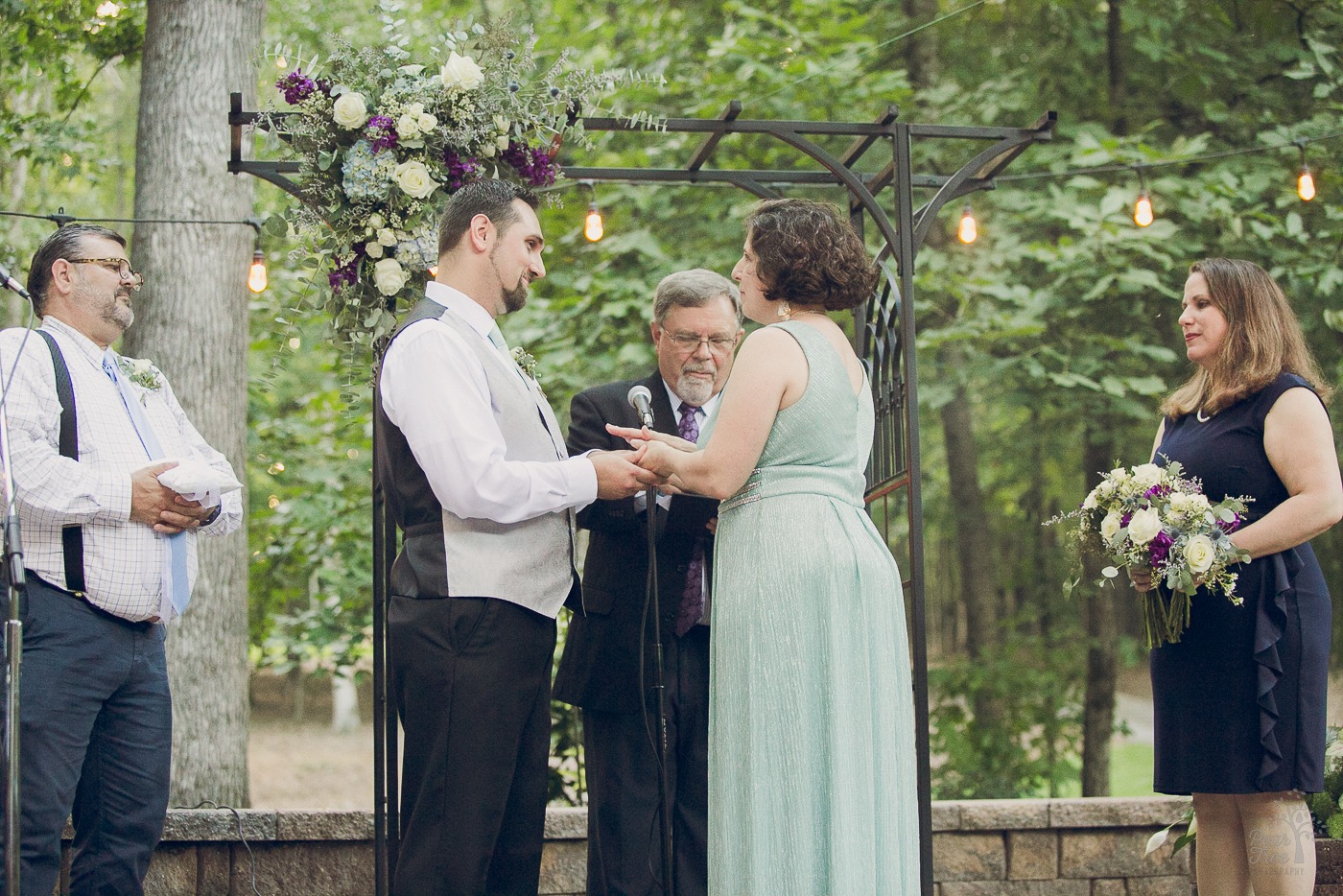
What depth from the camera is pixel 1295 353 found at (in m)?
3.65

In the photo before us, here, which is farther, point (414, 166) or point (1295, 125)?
point (1295, 125)

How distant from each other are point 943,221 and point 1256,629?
5844mm

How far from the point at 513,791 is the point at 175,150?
3435 mm

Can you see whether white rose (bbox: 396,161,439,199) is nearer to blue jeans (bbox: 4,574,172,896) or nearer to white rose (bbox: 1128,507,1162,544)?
blue jeans (bbox: 4,574,172,896)

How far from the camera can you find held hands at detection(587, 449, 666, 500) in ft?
10.1

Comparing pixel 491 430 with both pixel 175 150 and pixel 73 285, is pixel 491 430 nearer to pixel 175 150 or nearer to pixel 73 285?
pixel 73 285

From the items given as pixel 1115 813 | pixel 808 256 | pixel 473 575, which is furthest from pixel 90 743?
pixel 1115 813

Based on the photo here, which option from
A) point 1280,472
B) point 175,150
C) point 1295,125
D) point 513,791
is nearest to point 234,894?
point 513,791

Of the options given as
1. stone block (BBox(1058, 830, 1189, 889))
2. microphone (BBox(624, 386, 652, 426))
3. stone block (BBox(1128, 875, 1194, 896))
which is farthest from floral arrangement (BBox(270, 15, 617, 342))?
stone block (BBox(1128, 875, 1194, 896))

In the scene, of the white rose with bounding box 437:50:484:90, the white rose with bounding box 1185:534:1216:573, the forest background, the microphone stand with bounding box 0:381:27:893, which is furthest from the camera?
the forest background

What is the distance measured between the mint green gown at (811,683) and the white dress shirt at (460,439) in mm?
461

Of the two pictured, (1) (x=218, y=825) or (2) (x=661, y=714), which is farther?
(1) (x=218, y=825)

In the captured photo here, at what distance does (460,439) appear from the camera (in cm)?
285

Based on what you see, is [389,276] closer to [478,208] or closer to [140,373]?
[478,208]
